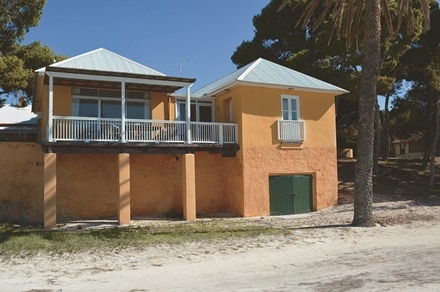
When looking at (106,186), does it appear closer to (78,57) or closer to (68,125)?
(68,125)

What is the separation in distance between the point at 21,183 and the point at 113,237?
708cm

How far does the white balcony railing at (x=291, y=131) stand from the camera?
843 inches

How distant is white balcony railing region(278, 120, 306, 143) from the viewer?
843 inches

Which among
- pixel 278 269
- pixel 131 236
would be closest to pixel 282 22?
pixel 131 236

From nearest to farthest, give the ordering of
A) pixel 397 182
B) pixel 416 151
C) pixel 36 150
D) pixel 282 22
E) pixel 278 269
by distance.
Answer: pixel 278 269, pixel 36 150, pixel 397 182, pixel 282 22, pixel 416 151

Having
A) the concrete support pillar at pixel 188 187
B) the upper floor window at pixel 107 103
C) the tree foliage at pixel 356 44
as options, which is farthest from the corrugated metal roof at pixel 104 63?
the tree foliage at pixel 356 44

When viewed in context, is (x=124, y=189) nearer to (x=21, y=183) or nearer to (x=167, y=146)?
(x=167, y=146)

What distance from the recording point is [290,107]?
2186cm

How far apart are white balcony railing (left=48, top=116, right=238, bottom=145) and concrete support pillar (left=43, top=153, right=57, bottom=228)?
0.90 metres

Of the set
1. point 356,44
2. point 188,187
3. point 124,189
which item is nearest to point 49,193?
point 124,189

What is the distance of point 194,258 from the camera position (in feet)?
38.5

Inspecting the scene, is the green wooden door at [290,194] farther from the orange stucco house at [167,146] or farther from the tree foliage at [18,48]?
the tree foliage at [18,48]

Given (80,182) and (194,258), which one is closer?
(194,258)

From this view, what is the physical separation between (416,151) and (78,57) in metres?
49.3
